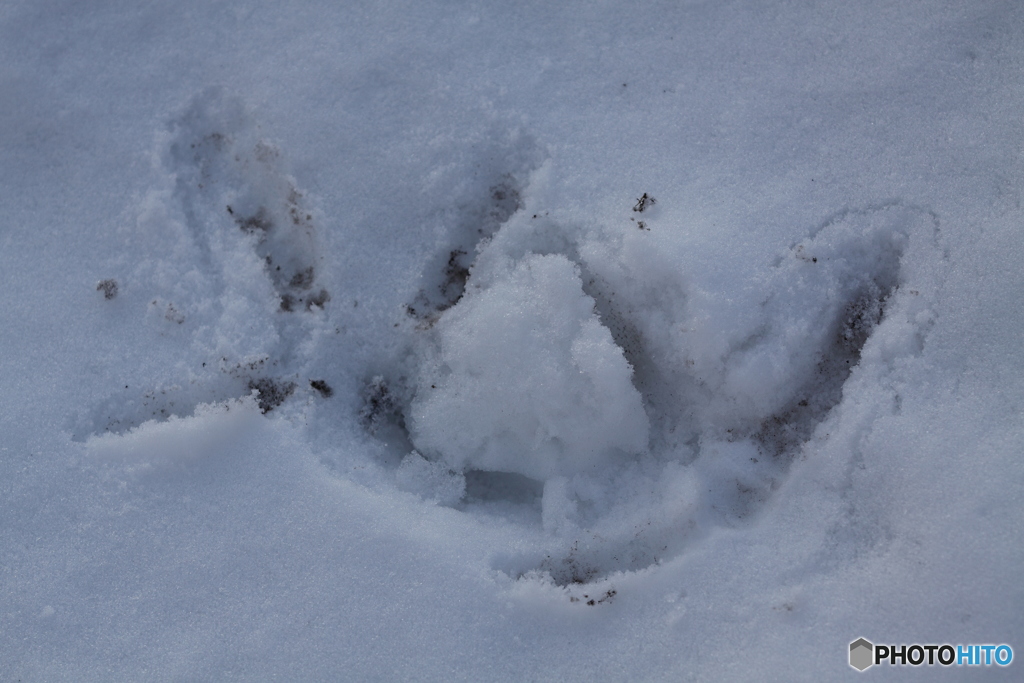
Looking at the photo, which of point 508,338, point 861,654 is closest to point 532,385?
point 508,338

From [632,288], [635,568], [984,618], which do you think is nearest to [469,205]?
[632,288]

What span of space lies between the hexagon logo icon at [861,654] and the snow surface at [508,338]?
0.04 m

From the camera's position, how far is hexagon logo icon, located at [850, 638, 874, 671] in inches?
95.0

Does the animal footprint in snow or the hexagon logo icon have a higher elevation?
the animal footprint in snow

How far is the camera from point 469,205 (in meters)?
3.08

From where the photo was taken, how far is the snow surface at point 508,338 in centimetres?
259

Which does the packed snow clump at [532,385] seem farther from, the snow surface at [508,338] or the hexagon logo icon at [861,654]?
the hexagon logo icon at [861,654]

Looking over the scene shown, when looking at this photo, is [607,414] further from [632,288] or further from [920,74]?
[920,74]

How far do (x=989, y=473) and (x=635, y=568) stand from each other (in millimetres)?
1273

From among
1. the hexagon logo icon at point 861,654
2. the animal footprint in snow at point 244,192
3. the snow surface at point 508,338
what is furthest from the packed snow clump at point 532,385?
the hexagon logo icon at point 861,654

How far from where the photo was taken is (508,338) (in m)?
A: 2.80

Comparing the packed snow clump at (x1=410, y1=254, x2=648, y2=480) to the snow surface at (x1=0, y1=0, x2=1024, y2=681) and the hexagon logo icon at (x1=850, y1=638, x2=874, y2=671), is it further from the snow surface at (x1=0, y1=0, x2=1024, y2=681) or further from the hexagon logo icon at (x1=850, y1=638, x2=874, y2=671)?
the hexagon logo icon at (x1=850, y1=638, x2=874, y2=671)

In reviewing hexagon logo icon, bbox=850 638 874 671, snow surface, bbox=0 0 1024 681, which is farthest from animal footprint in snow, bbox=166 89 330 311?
hexagon logo icon, bbox=850 638 874 671

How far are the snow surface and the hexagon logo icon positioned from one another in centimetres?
4
